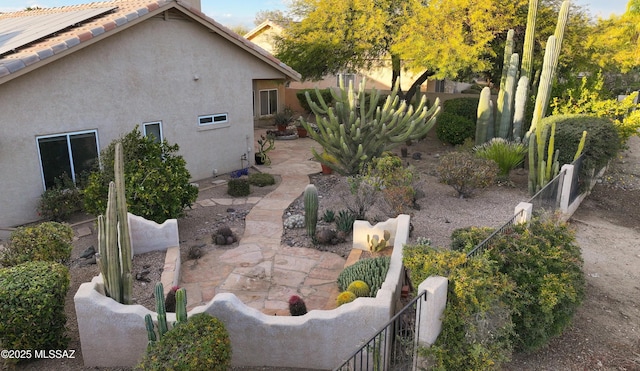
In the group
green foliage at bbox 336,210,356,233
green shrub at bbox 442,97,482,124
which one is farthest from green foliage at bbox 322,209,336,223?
green shrub at bbox 442,97,482,124

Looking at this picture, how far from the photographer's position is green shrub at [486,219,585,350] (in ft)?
19.5

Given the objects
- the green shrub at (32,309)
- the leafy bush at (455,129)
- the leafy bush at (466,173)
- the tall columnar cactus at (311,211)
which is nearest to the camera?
the green shrub at (32,309)

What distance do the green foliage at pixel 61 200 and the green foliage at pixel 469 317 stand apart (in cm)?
855

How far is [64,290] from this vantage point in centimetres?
592

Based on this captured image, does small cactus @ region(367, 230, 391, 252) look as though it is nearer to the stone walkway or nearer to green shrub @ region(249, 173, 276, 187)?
the stone walkway

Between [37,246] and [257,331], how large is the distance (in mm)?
4480

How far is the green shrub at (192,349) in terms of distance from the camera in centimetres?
468

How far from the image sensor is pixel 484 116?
15844mm

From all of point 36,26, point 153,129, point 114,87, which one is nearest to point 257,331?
point 114,87

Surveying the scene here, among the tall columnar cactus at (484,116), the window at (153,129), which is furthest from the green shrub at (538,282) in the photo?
the tall columnar cactus at (484,116)

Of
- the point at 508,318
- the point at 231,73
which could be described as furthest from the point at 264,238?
the point at 231,73

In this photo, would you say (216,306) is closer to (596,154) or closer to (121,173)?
(121,173)

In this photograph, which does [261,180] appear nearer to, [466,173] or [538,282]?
[466,173]

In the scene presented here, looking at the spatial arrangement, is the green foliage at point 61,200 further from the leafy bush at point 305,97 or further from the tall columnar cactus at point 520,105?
the leafy bush at point 305,97
